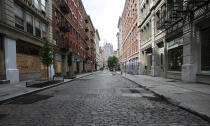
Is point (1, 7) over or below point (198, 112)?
over

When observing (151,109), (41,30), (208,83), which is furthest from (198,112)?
(41,30)

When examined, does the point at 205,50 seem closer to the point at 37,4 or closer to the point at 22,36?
the point at 22,36

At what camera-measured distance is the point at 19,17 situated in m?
12.4

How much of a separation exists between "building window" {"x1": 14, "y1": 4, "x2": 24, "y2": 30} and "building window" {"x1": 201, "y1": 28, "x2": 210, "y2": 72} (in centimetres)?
1787

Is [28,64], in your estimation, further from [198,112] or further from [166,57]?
[166,57]

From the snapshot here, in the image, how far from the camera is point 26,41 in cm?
1291

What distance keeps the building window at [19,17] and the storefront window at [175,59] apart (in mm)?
17490

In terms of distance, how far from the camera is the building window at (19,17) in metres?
12.0

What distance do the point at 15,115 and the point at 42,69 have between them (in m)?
13.8

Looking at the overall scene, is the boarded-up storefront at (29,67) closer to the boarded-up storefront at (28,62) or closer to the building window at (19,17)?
the boarded-up storefront at (28,62)

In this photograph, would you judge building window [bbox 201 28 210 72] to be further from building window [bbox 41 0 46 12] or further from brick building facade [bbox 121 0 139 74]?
building window [bbox 41 0 46 12]

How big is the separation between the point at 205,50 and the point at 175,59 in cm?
358

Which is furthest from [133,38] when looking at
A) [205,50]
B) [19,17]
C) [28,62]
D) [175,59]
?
[19,17]

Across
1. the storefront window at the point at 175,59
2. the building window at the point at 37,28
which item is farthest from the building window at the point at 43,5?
the storefront window at the point at 175,59
